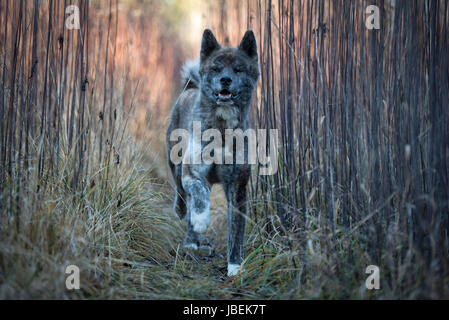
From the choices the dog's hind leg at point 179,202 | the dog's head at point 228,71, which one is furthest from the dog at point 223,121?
the dog's hind leg at point 179,202

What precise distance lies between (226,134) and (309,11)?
A: 1.33 metres

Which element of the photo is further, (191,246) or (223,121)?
(191,246)

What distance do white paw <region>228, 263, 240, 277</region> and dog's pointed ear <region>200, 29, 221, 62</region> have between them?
7.19 ft

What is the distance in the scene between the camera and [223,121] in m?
3.84

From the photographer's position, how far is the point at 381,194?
2.76 meters

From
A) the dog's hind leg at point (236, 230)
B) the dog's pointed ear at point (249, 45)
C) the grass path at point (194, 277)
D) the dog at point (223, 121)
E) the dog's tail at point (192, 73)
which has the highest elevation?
the dog's pointed ear at point (249, 45)

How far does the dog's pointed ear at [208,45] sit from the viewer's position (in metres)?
4.13

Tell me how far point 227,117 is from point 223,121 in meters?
0.06

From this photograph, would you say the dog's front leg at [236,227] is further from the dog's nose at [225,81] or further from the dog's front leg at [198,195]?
the dog's nose at [225,81]

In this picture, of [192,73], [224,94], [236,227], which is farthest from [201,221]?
[192,73]

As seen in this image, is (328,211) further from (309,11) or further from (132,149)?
(132,149)

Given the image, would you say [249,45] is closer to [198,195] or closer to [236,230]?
[198,195]

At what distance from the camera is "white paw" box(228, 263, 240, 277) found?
346cm

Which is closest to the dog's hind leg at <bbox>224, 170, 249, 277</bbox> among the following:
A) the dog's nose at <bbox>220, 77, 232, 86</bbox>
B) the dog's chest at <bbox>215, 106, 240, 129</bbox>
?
the dog's chest at <bbox>215, 106, 240, 129</bbox>
